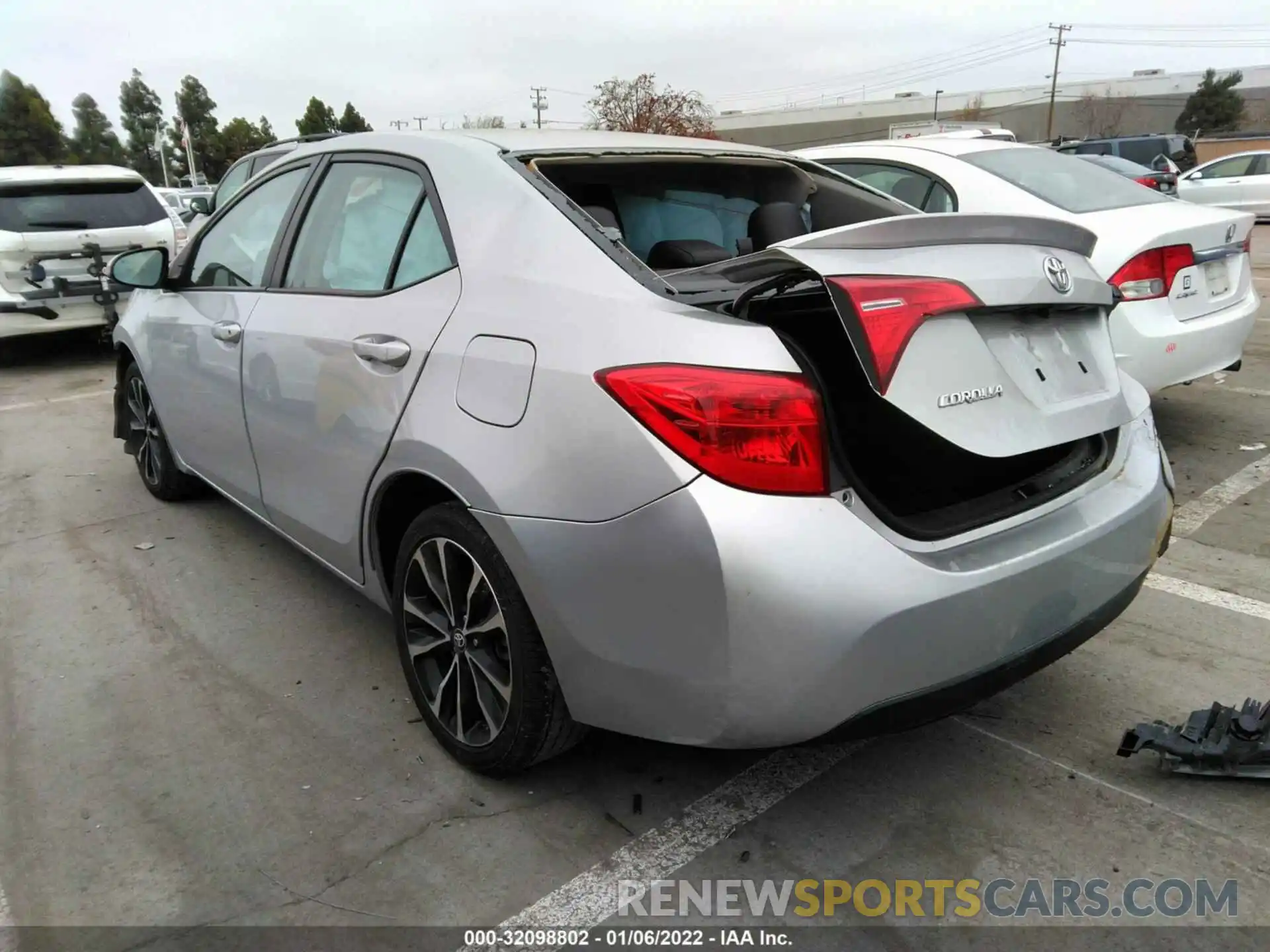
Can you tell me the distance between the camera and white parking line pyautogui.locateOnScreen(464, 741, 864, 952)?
80.7 inches

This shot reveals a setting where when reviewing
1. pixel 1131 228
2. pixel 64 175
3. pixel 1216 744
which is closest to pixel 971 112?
pixel 64 175

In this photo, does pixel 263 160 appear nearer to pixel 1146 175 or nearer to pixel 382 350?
pixel 382 350

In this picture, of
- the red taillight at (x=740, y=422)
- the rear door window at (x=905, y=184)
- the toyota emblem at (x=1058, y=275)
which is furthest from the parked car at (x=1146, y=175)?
the red taillight at (x=740, y=422)

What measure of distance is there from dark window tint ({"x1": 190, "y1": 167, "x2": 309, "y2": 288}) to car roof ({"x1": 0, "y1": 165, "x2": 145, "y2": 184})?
5678 mm

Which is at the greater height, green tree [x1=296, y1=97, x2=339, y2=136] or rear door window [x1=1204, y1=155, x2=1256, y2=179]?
green tree [x1=296, y1=97, x2=339, y2=136]

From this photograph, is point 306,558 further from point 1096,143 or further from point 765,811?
point 1096,143

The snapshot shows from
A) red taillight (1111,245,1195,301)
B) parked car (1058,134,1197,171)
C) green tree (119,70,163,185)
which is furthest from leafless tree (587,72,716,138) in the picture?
green tree (119,70,163,185)

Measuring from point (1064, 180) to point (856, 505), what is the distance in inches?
165

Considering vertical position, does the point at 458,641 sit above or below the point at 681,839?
above

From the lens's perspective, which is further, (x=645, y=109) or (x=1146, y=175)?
(x=645, y=109)

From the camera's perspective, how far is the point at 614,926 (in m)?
2.02

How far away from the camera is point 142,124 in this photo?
75188mm

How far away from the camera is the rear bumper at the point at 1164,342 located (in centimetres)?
440

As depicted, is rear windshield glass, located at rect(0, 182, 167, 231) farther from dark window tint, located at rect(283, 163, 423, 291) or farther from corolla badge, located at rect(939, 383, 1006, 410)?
corolla badge, located at rect(939, 383, 1006, 410)
